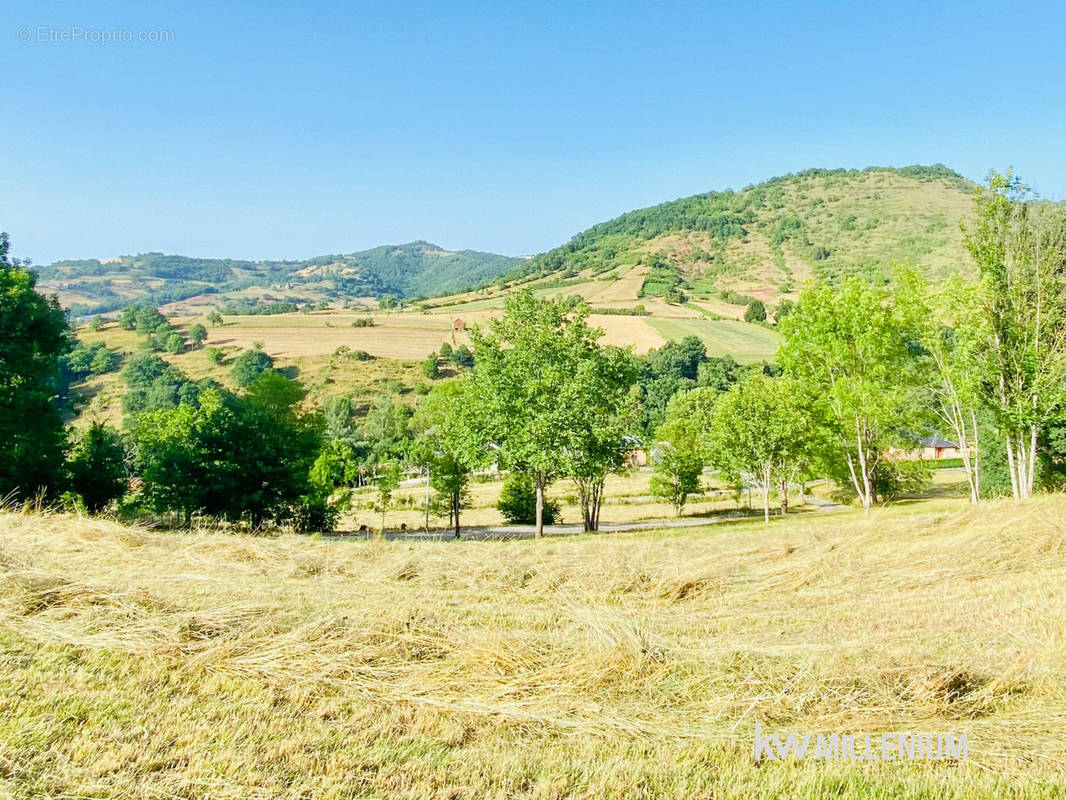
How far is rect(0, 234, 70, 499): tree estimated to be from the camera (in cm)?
2297

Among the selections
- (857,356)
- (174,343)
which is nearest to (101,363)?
(174,343)

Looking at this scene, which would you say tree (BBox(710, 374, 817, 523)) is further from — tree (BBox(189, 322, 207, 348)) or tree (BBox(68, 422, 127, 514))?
tree (BBox(189, 322, 207, 348))

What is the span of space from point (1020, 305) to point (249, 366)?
94.8 m

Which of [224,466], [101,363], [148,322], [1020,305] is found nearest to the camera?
[1020,305]

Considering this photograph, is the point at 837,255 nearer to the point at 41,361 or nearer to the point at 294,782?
the point at 41,361

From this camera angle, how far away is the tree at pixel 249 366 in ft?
308

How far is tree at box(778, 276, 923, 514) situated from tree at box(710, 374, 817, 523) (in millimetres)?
3305

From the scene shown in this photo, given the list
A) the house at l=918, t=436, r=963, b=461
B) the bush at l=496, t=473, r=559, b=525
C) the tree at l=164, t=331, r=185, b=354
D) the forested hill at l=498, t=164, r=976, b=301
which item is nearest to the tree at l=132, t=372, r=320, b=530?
the bush at l=496, t=473, r=559, b=525

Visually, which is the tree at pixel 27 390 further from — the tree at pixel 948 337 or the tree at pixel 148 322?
the tree at pixel 148 322

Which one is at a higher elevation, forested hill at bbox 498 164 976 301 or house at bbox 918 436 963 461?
forested hill at bbox 498 164 976 301

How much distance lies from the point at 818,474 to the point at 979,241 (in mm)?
20193

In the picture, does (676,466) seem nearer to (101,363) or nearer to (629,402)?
(629,402)

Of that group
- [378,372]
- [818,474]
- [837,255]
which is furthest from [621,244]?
[818,474]

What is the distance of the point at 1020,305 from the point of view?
20.6 m
